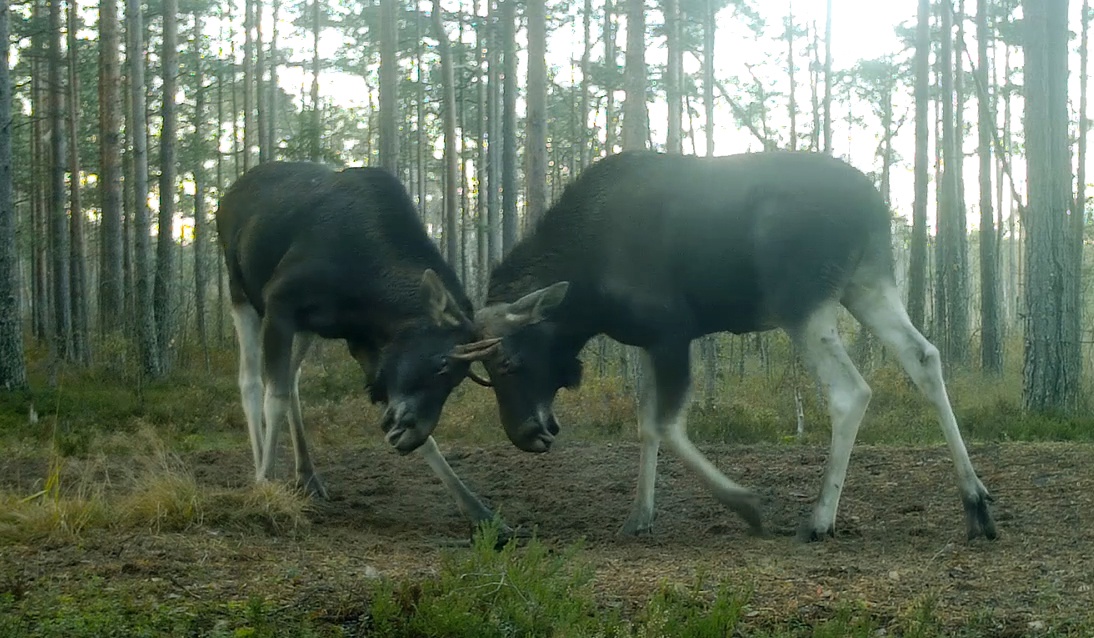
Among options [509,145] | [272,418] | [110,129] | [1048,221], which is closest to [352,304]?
[272,418]

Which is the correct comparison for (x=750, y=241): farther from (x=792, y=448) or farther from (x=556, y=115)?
(x=556, y=115)

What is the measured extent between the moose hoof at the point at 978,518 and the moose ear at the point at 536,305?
8.54 ft

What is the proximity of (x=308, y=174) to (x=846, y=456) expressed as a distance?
4489mm

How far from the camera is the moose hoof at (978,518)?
6.00 metres

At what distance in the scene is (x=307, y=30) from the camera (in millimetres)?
40156

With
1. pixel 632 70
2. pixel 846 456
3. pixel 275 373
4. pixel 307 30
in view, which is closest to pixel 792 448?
pixel 846 456

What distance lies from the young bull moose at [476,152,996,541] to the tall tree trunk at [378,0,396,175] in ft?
40.2

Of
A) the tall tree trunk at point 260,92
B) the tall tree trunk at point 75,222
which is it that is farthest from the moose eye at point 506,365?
the tall tree trunk at point 260,92

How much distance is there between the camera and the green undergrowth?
3691 millimetres

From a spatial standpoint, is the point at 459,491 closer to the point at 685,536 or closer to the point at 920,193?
the point at 685,536

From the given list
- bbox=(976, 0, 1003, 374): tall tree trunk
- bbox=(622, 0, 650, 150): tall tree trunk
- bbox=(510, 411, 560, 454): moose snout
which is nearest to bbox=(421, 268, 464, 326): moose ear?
bbox=(510, 411, 560, 454): moose snout

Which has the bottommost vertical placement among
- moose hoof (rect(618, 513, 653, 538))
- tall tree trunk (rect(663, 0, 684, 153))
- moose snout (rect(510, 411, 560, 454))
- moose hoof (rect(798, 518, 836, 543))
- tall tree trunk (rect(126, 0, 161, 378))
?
moose hoof (rect(618, 513, 653, 538))

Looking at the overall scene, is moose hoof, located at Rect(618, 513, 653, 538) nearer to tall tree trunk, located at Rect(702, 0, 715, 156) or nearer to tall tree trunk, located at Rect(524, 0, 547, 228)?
tall tree trunk, located at Rect(524, 0, 547, 228)

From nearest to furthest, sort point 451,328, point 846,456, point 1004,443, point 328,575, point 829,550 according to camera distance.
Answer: point 328,575
point 829,550
point 846,456
point 451,328
point 1004,443
